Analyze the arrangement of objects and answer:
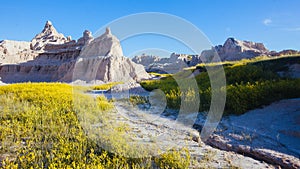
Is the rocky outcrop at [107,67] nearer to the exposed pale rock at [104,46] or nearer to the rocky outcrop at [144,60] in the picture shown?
the exposed pale rock at [104,46]

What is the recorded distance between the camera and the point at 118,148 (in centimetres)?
450

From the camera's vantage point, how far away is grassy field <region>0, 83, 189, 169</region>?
4.00 meters

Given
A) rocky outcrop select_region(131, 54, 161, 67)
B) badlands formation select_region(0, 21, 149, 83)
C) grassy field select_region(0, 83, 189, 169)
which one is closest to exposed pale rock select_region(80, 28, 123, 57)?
badlands formation select_region(0, 21, 149, 83)

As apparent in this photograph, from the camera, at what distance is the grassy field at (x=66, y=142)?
4.00 m

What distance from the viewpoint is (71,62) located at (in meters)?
48.1

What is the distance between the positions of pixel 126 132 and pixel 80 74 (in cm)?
3801

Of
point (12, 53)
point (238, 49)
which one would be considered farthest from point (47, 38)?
point (238, 49)

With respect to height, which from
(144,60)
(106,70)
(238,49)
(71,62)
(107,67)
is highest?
(144,60)

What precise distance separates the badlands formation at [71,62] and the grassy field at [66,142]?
31.1m

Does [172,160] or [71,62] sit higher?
[71,62]

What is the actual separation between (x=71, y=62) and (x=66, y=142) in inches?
1838

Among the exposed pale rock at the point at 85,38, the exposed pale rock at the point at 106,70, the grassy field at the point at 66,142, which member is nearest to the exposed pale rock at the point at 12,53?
the exposed pale rock at the point at 85,38

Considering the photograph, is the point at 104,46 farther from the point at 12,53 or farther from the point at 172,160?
the point at 172,160

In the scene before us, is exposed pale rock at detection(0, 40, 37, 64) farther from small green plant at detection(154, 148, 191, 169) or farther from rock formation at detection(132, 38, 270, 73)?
small green plant at detection(154, 148, 191, 169)
